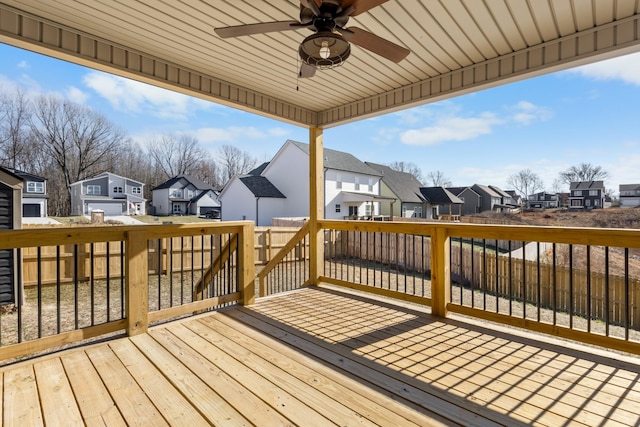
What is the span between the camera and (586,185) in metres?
29.3

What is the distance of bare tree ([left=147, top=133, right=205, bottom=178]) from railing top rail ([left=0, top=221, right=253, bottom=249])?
20826 millimetres

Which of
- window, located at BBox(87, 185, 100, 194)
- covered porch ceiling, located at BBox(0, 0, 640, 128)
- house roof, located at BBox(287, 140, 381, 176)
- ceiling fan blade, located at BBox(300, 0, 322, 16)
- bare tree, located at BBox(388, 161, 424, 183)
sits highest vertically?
bare tree, located at BBox(388, 161, 424, 183)

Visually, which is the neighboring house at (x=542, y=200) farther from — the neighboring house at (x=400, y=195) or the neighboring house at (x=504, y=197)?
the neighboring house at (x=400, y=195)

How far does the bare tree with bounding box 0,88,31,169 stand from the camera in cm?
456

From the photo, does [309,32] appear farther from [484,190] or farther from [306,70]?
[484,190]

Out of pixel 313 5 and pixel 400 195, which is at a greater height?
pixel 400 195

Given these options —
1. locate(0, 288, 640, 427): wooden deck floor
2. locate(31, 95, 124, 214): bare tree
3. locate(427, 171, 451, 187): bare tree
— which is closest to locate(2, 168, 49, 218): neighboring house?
locate(31, 95, 124, 214): bare tree

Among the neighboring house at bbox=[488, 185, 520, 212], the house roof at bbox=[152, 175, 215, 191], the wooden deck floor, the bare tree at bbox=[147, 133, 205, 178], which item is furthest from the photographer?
the neighboring house at bbox=[488, 185, 520, 212]

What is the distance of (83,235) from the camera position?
2.59 metres

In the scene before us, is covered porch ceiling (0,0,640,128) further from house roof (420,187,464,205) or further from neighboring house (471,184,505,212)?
neighboring house (471,184,505,212)

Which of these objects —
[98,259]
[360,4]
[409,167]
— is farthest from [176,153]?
[409,167]

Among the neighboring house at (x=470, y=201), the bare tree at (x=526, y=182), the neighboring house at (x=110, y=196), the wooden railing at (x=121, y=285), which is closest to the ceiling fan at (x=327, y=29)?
the wooden railing at (x=121, y=285)

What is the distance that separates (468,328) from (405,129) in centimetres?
3754

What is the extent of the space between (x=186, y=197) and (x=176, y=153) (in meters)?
4.01
